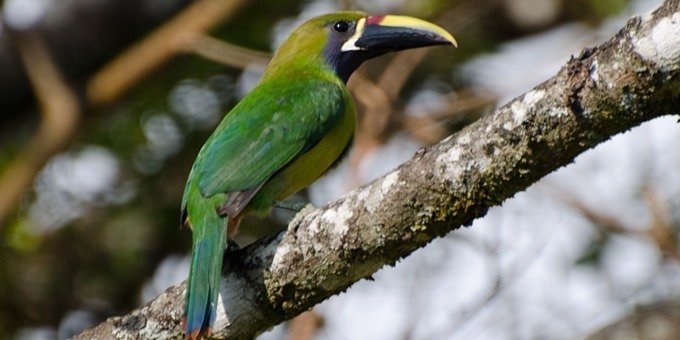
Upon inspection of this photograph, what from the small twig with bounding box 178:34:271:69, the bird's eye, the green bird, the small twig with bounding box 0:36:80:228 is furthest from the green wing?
the small twig with bounding box 0:36:80:228

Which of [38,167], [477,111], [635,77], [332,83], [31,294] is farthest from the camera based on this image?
[31,294]

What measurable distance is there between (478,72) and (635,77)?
360 cm

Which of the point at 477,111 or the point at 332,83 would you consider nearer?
the point at 332,83

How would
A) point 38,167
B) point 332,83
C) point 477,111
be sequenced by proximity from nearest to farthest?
point 332,83 < point 38,167 < point 477,111

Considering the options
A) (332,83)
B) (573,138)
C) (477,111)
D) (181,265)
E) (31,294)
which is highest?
(477,111)

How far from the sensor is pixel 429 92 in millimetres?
6102

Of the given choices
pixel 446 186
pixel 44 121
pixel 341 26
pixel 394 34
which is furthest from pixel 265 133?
pixel 44 121

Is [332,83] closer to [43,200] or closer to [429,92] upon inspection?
[429,92]

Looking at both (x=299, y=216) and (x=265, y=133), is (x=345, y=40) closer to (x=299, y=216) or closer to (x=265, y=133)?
(x=265, y=133)

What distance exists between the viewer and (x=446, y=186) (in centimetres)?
288

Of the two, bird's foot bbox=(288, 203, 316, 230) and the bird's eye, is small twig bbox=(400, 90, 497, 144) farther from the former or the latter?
bird's foot bbox=(288, 203, 316, 230)

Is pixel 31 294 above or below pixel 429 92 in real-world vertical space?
below

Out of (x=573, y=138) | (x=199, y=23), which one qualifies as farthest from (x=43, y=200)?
(x=573, y=138)

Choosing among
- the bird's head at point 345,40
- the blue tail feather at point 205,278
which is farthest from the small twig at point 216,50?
the blue tail feather at point 205,278
